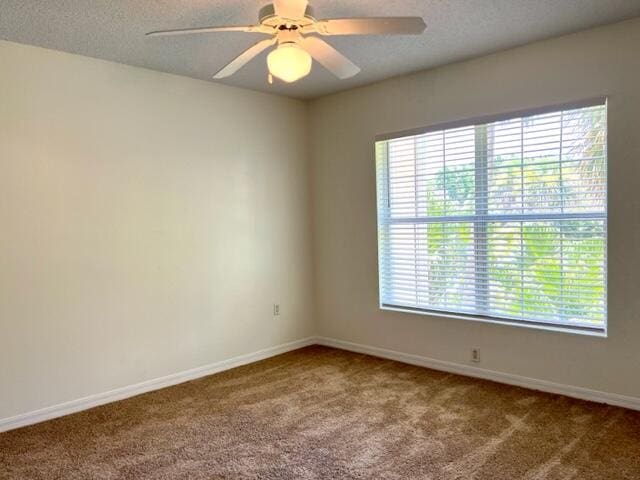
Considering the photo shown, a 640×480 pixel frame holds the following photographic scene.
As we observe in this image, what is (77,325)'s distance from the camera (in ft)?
10.9

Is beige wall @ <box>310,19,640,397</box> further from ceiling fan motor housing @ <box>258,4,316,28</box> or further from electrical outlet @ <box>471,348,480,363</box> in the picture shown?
ceiling fan motor housing @ <box>258,4,316,28</box>

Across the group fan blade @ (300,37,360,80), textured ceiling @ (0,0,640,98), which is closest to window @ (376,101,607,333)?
textured ceiling @ (0,0,640,98)

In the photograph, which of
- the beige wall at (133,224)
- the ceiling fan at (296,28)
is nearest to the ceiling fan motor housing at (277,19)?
the ceiling fan at (296,28)

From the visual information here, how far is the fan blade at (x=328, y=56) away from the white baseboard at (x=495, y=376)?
240cm

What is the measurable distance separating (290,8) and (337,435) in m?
2.24

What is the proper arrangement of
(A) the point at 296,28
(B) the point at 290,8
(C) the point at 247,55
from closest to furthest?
(B) the point at 290,8 → (A) the point at 296,28 → (C) the point at 247,55

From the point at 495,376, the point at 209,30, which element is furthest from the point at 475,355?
the point at 209,30

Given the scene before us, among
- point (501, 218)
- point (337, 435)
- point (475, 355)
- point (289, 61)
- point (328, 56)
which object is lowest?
point (337, 435)

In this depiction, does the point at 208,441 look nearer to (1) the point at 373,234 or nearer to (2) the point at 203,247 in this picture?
(2) the point at 203,247

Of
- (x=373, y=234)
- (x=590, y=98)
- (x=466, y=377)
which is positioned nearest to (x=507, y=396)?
(x=466, y=377)

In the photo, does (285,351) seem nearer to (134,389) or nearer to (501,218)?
(134,389)

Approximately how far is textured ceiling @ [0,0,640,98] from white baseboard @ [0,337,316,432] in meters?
2.33

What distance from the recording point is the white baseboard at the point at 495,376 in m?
3.10

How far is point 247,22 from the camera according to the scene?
2.81 metres
